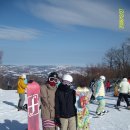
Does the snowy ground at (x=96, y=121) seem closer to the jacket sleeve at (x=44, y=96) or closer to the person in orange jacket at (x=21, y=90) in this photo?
the person in orange jacket at (x=21, y=90)

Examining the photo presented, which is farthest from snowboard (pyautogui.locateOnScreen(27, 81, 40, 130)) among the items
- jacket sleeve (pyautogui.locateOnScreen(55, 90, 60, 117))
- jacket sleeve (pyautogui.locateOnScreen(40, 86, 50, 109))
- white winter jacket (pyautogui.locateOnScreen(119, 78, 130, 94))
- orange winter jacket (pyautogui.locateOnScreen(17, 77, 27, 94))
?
white winter jacket (pyautogui.locateOnScreen(119, 78, 130, 94))

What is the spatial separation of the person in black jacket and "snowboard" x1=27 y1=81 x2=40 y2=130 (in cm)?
57

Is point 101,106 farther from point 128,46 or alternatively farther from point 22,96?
point 128,46

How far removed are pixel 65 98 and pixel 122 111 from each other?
10.0 m

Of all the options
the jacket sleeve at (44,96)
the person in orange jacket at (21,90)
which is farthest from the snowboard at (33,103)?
the person in orange jacket at (21,90)

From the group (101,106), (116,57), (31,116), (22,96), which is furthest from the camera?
(116,57)

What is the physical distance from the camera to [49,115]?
7.88 m

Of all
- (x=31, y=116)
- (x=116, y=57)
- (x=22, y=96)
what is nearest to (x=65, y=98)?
(x=31, y=116)

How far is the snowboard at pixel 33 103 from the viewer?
27.2ft

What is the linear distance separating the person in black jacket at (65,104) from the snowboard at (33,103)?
574 millimetres

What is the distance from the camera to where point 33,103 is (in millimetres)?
8531

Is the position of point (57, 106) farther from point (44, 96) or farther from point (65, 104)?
point (44, 96)

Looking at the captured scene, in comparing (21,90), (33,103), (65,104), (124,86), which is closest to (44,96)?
(65,104)

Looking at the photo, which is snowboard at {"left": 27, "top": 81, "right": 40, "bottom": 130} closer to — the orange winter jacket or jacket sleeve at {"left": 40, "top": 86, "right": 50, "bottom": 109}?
jacket sleeve at {"left": 40, "top": 86, "right": 50, "bottom": 109}
